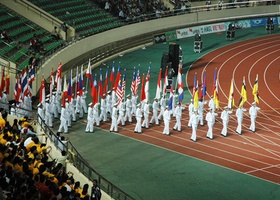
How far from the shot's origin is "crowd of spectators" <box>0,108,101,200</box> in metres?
17.1

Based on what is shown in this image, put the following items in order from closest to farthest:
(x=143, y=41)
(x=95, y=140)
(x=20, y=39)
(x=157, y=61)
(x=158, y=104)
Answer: (x=95, y=140), (x=158, y=104), (x=20, y=39), (x=157, y=61), (x=143, y=41)

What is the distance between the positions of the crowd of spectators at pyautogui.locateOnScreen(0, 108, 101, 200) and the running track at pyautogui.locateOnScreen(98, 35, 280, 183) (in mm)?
7497

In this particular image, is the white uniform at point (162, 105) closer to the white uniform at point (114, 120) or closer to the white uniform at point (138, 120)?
the white uniform at point (138, 120)

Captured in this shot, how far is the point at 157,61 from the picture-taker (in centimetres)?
4334

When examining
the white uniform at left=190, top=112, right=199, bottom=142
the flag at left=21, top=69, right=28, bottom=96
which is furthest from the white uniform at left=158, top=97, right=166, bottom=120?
the flag at left=21, top=69, right=28, bottom=96

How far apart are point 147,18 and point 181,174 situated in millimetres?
23878

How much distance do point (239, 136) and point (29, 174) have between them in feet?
45.9

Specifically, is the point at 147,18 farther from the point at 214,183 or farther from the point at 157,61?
the point at 214,183

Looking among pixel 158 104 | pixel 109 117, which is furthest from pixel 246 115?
pixel 109 117

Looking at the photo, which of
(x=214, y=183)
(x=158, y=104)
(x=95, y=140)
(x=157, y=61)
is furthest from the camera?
(x=157, y=61)

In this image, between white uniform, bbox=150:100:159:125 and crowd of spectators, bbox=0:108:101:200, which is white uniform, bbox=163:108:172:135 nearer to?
white uniform, bbox=150:100:159:125

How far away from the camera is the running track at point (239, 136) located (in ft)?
90.3

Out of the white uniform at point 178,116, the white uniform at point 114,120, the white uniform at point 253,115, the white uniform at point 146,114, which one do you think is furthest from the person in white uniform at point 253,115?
the white uniform at point 114,120

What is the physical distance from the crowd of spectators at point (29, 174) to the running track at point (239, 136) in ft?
24.6
